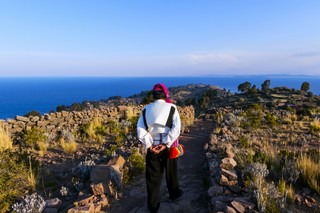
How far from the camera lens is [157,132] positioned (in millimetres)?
4500

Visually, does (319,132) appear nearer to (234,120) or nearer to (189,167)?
(234,120)

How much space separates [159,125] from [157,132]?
13cm

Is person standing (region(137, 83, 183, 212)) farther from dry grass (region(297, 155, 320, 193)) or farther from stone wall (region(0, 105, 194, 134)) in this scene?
stone wall (region(0, 105, 194, 134))

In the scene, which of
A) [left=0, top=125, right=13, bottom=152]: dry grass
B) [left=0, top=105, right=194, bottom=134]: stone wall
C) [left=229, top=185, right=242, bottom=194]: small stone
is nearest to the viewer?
[left=229, top=185, right=242, bottom=194]: small stone

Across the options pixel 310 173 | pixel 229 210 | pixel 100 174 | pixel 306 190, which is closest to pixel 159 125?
pixel 229 210

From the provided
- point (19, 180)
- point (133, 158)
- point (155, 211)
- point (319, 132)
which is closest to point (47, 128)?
point (19, 180)

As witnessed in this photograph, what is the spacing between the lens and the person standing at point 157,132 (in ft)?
14.5

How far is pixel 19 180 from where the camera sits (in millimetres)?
5941

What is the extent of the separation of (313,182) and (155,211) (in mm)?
3100

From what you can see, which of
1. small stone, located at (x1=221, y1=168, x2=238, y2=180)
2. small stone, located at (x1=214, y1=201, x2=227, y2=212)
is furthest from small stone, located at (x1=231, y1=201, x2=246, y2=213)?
small stone, located at (x1=221, y1=168, x2=238, y2=180)

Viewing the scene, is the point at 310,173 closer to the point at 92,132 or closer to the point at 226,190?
the point at 226,190

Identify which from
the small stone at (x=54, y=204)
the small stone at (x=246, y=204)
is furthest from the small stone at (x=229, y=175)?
the small stone at (x=54, y=204)

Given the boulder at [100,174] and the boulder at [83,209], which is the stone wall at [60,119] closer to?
the boulder at [100,174]

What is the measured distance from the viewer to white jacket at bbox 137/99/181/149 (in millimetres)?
4391
